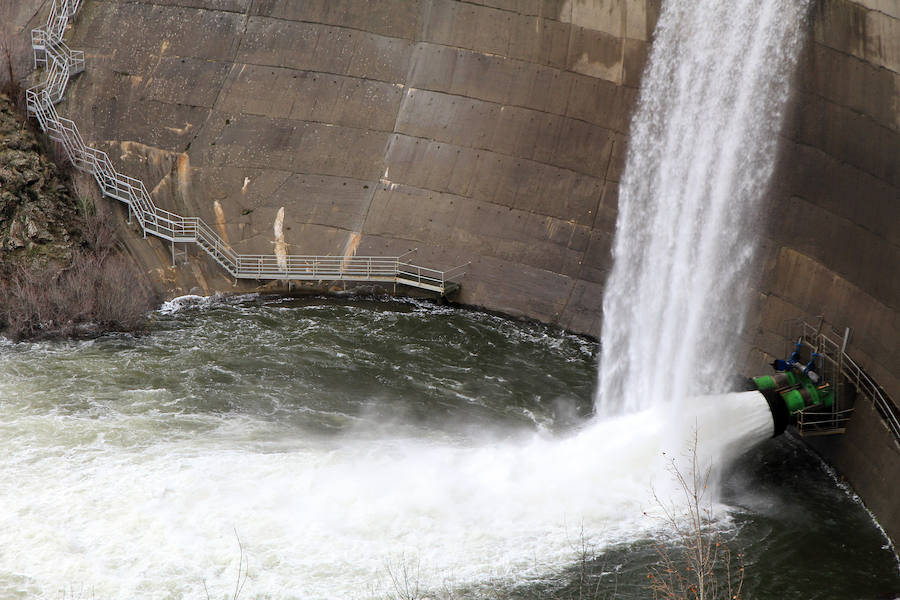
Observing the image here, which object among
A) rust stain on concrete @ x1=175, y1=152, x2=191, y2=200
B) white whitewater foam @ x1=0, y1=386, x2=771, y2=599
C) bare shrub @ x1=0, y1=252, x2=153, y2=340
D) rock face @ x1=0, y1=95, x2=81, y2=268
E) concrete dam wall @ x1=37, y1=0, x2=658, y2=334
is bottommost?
white whitewater foam @ x1=0, y1=386, x2=771, y2=599

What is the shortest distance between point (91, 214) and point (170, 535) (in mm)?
13354

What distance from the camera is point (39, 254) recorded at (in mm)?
28766

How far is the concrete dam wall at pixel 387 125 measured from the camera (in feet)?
95.7

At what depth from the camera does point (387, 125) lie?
3102 centimetres

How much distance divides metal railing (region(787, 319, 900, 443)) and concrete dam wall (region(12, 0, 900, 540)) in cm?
689

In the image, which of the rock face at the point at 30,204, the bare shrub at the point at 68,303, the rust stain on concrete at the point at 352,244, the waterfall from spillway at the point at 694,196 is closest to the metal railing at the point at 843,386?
the waterfall from spillway at the point at 694,196

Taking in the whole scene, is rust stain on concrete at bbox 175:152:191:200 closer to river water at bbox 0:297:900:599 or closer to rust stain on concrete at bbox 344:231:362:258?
river water at bbox 0:297:900:599

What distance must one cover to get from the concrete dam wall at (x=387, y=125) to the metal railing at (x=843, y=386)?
689 cm

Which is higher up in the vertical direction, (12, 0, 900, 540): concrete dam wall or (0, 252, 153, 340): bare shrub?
(12, 0, 900, 540): concrete dam wall

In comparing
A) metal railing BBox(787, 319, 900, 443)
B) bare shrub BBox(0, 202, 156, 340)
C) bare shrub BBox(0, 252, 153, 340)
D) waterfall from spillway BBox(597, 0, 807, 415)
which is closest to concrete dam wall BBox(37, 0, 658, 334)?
waterfall from spillway BBox(597, 0, 807, 415)

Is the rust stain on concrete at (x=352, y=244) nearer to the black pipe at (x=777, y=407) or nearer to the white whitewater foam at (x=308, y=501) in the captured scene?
the white whitewater foam at (x=308, y=501)

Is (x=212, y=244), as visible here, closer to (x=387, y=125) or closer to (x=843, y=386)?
(x=387, y=125)

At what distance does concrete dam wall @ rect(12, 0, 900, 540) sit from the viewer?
29.2m

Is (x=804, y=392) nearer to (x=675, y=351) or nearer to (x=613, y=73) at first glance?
(x=675, y=351)
